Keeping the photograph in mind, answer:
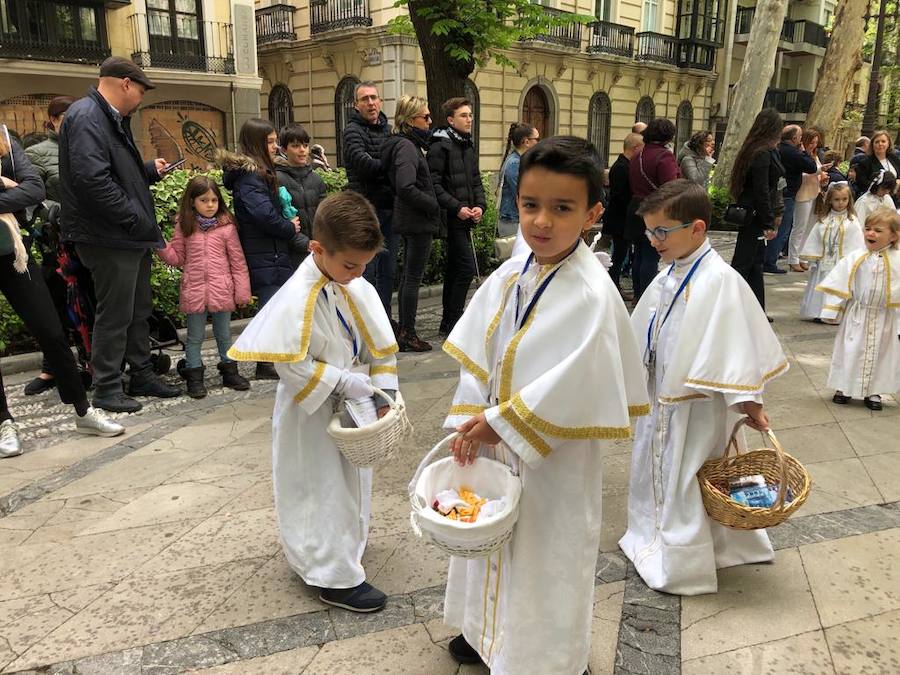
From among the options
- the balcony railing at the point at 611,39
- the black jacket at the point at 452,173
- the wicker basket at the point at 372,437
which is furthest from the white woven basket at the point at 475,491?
the balcony railing at the point at 611,39

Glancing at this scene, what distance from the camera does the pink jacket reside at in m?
5.16

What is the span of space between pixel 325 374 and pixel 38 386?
3700mm

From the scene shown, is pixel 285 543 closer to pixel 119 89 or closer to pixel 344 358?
pixel 344 358

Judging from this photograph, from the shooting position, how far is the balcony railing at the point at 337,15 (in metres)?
20.6

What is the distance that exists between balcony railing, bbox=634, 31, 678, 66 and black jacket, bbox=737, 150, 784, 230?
2209 cm

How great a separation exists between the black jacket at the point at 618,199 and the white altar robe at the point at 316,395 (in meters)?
5.20

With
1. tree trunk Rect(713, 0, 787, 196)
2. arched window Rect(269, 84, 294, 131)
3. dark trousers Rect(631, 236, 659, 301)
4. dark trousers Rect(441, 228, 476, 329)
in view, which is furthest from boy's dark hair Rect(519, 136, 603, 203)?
arched window Rect(269, 84, 294, 131)

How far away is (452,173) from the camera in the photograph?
629 cm

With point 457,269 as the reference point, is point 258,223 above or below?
above

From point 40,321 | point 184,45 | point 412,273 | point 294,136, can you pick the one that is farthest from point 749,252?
point 184,45

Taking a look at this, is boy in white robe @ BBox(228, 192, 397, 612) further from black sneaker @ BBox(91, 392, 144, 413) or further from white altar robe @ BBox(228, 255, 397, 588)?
black sneaker @ BBox(91, 392, 144, 413)

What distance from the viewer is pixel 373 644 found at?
2566 mm

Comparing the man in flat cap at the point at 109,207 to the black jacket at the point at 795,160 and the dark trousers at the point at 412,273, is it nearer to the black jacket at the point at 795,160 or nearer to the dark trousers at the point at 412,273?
the dark trousers at the point at 412,273

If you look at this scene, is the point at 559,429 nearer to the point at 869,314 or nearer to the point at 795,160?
the point at 869,314
